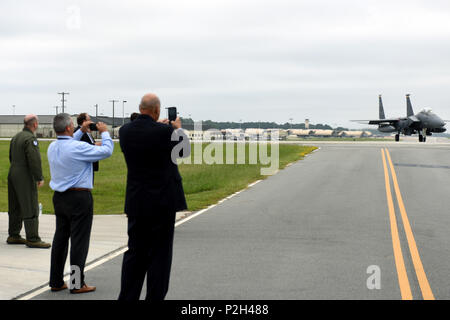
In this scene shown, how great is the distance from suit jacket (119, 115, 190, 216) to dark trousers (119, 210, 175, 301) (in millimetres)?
117

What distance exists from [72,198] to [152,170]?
1573mm

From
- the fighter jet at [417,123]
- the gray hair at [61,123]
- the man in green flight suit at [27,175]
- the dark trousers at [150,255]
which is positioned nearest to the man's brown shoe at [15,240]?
the man in green flight suit at [27,175]

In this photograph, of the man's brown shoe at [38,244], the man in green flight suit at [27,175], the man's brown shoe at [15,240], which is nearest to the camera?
the man in green flight suit at [27,175]

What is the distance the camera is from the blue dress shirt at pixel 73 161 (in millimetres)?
6488

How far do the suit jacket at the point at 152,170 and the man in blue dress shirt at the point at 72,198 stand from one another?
1065mm

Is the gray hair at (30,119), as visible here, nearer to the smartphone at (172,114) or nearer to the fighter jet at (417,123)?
the smartphone at (172,114)

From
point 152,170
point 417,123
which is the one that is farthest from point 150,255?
point 417,123

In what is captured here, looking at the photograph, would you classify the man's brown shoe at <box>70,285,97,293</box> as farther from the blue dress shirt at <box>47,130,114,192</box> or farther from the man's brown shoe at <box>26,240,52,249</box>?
the man's brown shoe at <box>26,240,52,249</box>

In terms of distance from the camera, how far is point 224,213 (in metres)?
13.5

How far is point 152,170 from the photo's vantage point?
5.45 m

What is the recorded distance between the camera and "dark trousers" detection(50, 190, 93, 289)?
6.54 metres

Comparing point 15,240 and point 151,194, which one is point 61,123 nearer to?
point 151,194
